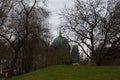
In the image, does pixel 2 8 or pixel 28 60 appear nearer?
pixel 2 8

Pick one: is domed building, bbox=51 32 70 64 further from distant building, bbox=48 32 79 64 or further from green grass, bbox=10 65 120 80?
green grass, bbox=10 65 120 80

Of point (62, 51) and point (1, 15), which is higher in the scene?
point (1, 15)

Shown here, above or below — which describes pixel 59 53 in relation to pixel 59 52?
below

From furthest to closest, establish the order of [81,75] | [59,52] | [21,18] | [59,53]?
[59,53] < [59,52] < [21,18] < [81,75]

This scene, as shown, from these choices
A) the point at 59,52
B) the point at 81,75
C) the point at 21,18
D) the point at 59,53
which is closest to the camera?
the point at 81,75

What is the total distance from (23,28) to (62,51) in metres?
23.9

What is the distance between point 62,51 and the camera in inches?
2458

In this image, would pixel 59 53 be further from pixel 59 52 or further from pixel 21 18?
pixel 21 18

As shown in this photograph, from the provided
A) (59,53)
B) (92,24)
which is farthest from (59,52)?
(92,24)

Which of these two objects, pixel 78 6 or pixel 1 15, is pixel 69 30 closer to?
pixel 78 6

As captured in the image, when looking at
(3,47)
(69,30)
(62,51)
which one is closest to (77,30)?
(69,30)


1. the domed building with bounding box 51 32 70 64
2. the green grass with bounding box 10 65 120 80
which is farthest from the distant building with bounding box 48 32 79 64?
the green grass with bounding box 10 65 120 80

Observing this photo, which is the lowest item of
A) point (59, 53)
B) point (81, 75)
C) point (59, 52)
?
point (81, 75)

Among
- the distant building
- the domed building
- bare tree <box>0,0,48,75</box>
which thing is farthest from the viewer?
the domed building
